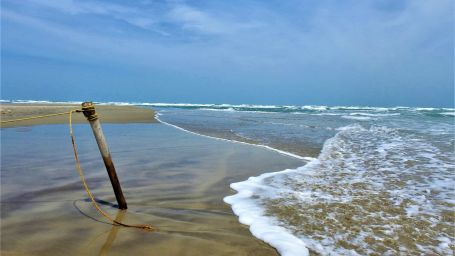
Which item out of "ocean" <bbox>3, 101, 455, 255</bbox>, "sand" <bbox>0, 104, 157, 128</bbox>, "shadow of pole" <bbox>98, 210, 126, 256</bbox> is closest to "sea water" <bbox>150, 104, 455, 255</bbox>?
"ocean" <bbox>3, 101, 455, 255</bbox>

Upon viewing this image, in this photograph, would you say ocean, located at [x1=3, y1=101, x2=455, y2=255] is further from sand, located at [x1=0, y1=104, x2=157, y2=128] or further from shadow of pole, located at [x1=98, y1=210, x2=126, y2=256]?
sand, located at [x1=0, y1=104, x2=157, y2=128]

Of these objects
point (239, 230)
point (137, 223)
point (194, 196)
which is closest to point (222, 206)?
point (194, 196)

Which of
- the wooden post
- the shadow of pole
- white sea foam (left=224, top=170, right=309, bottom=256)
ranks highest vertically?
the wooden post

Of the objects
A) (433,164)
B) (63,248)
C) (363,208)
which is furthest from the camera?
(433,164)

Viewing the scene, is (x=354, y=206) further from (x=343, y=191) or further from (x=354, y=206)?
(x=343, y=191)

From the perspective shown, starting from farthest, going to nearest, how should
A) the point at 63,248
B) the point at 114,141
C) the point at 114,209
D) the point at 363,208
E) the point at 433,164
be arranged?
the point at 114,141, the point at 433,164, the point at 363,208, the point at 114,209, the point at 63,248

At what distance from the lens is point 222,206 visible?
15.6ft

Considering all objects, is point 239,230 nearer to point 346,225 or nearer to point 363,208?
point 346,225

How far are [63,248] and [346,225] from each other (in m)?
3.16

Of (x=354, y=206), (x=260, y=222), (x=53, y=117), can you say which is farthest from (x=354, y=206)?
(x=53, y=117)

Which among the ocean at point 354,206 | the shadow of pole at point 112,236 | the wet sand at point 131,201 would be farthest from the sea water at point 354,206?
the shadow of pole at point 112,236

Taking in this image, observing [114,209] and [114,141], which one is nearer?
[114,209]

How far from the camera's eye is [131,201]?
15.8 feet

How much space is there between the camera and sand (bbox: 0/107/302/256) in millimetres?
3342
